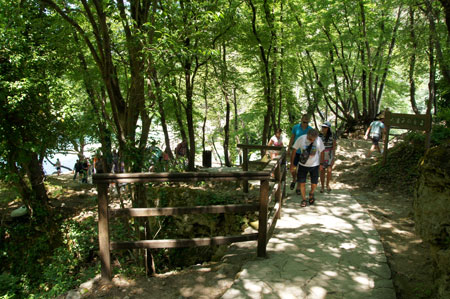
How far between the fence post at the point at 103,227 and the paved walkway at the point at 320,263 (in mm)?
1433

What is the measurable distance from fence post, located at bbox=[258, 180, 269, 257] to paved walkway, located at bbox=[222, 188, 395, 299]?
6.1 inches

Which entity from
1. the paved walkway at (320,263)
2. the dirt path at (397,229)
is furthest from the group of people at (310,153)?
the dirt path at (397,229)

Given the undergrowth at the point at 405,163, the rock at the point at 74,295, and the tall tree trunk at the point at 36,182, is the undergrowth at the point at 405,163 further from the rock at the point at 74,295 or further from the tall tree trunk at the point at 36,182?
the tall tree trunk at the point at 36,182

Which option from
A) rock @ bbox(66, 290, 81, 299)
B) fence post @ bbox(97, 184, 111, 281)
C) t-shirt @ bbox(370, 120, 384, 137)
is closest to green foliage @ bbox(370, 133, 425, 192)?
t-shirt @ bbox(370, 120, 384, 137)

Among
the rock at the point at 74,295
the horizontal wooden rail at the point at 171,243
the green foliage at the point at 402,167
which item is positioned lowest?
the rock at the point at 74,295

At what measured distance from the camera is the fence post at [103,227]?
3203 mm

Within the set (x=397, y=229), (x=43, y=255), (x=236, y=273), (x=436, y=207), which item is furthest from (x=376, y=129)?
(x=43, y=255)

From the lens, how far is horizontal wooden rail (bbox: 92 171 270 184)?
314cm

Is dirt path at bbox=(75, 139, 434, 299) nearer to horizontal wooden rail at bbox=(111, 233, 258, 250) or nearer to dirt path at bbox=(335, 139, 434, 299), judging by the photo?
dirt path at bbox=(335, 139, 434, 299)

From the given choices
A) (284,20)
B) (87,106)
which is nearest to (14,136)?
(87,106)

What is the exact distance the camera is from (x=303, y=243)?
4.23 m

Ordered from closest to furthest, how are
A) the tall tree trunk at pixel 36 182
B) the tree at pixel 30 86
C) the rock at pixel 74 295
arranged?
the rock at pixel 74 295 < the tree at pixel 30 86 < the tall tree trunk at pixel 36 182

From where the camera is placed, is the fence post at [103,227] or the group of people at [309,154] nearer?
the fence post at [103,227]

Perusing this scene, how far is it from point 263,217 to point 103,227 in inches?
73.5
